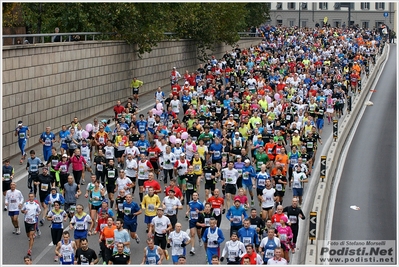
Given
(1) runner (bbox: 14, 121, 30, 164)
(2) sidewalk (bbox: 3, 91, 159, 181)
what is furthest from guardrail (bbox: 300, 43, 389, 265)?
(1) runner (bbox: 14, 121, 30, 164)

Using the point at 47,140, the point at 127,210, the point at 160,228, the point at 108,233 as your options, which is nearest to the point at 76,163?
the point at 47,140

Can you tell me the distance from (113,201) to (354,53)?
38.0 meters

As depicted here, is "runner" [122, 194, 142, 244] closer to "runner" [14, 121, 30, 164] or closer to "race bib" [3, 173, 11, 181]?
"race bib" [3, 173, 11, 181]

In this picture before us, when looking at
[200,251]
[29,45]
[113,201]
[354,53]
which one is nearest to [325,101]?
[29,45]

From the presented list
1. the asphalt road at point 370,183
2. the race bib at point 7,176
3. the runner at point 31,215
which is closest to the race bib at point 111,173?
the race bib at point 7,176

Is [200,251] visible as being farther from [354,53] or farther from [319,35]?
[319,35]

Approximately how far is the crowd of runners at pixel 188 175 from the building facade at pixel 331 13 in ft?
292

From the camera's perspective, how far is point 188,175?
23.0m

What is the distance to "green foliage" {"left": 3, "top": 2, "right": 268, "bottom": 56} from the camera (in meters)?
38.1

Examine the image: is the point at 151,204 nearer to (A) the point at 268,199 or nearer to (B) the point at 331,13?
(A) the point at 268,199

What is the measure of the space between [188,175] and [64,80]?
12.5 metres

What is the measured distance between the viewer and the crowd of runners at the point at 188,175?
18.5 meters

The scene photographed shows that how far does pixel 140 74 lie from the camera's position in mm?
44188

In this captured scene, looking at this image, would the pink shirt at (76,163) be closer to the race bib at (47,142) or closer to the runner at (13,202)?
the race bib at (47,142)
